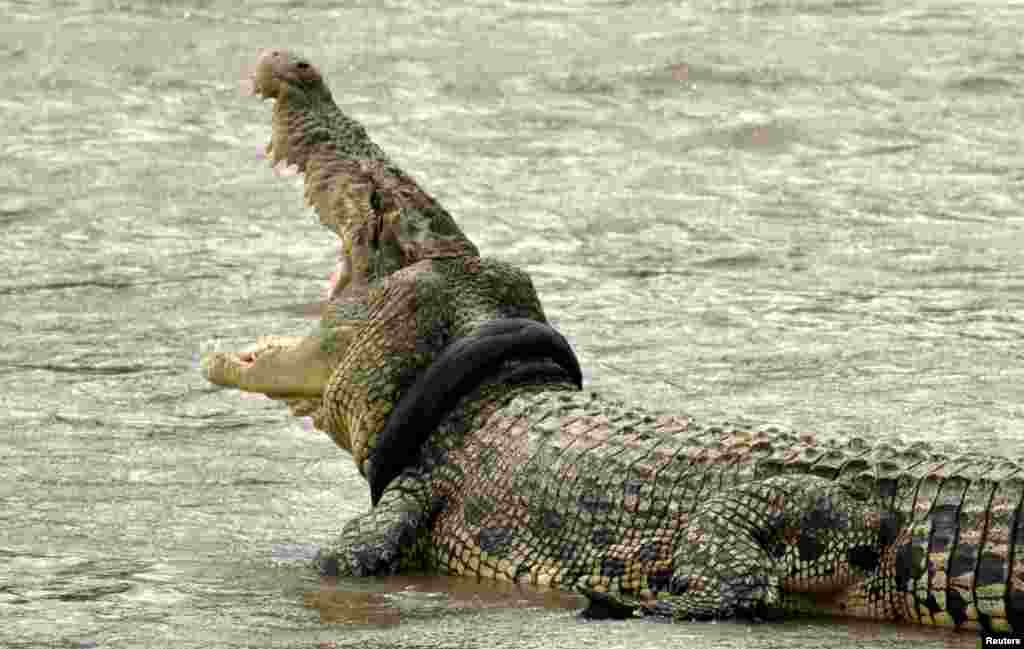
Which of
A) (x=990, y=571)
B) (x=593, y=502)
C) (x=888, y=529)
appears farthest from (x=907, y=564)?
(x=593, y=502)

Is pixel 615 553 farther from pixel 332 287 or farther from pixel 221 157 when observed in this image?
pixel 221 157

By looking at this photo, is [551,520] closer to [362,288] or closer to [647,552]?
[647,552]

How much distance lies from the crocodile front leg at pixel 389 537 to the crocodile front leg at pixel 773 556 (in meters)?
0.97

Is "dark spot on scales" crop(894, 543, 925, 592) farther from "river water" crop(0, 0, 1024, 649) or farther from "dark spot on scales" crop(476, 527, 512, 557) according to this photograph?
"dark spot on scales" crop(476, 527, 512, 557)

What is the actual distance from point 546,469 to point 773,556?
3.03ft

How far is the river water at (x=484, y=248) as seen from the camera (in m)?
6.70

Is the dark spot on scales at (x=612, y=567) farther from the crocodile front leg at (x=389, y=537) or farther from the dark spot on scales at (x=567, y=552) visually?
the crocodile front leg at (x=389, y=537)

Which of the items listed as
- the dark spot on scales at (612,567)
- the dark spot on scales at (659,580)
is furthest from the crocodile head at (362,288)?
the dark spot on scales at (659,580)

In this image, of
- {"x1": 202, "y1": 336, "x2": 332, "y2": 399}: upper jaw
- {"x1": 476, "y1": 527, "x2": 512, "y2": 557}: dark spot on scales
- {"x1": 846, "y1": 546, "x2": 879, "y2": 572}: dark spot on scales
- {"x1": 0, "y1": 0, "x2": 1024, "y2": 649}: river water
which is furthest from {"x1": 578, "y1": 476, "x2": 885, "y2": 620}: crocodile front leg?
{"x1": 202, "y1": 336, "x2": 332, "y2": 399}: upper jaw

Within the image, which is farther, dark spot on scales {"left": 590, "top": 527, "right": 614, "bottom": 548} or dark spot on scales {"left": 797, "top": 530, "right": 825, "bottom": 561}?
dark spot on scales {"left": 590, "top": 527, "right": 614, "bottom": 548}

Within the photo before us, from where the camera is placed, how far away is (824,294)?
11.6 metres

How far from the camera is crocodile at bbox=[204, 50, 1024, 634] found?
234 inches

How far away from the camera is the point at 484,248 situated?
12781 millimetres

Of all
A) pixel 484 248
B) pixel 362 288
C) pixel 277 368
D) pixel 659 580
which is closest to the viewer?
pixel 659 580
